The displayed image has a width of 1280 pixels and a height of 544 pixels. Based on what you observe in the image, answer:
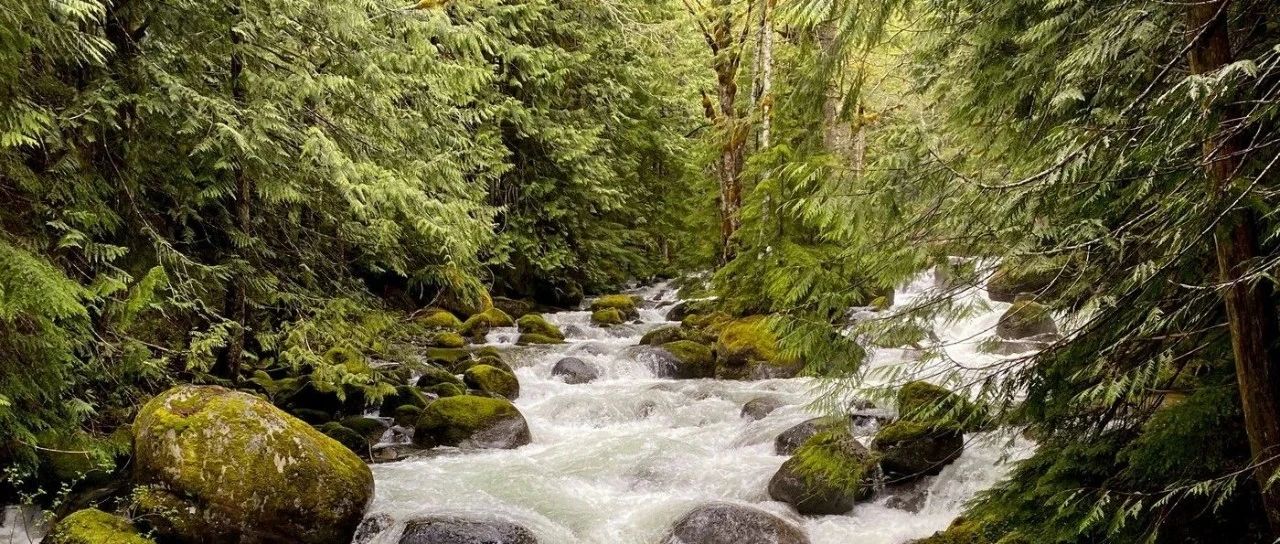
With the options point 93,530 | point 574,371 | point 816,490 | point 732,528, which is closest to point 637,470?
point 732,528

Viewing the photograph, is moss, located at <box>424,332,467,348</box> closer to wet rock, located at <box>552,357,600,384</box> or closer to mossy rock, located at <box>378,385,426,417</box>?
wet rock, located at <box>552,357,600,384</box>

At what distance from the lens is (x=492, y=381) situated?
36.9 ft

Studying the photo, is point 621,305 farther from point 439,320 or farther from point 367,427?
point 367,427

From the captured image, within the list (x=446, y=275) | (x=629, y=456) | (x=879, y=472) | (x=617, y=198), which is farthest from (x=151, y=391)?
(x=617, y=198)

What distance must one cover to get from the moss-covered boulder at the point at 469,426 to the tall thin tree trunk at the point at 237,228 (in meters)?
2.26

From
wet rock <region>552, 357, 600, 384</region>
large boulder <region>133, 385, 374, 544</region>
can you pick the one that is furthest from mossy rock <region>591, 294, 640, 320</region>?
large boulder <region>133, 385, 374, 544</region>

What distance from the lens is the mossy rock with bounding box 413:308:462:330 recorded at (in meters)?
15.2

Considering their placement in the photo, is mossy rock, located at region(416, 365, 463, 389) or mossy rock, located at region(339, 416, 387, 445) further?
mossy rock, located at region(416, 365, 463, 389)

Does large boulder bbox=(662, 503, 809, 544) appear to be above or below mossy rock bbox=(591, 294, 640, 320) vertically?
above

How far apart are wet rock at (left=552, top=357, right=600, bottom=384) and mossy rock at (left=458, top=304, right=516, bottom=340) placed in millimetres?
3112

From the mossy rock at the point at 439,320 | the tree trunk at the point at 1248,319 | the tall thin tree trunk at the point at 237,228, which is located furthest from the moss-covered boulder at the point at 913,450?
the mossy rock at the point at 439,320

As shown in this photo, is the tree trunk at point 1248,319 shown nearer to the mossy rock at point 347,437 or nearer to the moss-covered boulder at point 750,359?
the mossy rock at point 347,437

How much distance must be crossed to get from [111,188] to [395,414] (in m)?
4.62

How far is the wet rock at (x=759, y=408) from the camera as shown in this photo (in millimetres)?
9867
